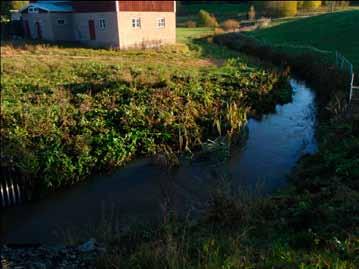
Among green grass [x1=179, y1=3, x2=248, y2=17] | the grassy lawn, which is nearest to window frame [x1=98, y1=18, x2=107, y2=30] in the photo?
the grassy lawn

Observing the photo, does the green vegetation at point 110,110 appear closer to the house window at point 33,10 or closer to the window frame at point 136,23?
the window frame at point 136,23

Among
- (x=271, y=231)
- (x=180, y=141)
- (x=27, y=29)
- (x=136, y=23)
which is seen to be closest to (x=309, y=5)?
(x=136, y=23)

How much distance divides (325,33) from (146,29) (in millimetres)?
15574

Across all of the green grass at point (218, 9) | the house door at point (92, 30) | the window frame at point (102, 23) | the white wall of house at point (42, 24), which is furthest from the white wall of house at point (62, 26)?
the green grass at point (218, 9)

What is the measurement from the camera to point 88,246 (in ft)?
23.1

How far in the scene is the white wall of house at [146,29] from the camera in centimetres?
2983

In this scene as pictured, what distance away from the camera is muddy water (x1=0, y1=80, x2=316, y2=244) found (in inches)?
347

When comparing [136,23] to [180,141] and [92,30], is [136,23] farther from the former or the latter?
[180,141]

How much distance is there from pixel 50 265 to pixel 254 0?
6792 cm

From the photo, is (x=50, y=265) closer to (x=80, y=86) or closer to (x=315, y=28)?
(x=80, y=86)

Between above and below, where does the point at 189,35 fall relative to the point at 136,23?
below

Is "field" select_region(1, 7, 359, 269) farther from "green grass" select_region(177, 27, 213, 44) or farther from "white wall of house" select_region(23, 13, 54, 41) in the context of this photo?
"green grass" select_region(177, 27, 213, 44)

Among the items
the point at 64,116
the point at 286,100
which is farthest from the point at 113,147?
the point at 286,100

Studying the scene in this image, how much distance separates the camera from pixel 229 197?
24.4 feet
